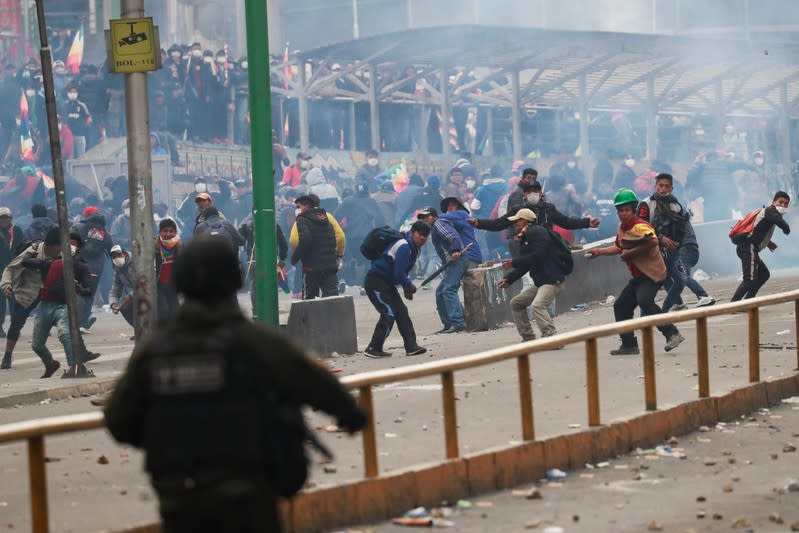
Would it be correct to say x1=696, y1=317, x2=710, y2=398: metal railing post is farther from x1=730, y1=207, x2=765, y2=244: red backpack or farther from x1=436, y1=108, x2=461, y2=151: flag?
x1=436, y1=108, x2=461, y2=151: flag

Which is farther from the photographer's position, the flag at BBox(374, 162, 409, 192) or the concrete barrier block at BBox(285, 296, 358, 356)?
the flag at BBox(374, 162, 409, 192)

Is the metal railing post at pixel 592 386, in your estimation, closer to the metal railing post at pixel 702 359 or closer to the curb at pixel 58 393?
the metal railing post at pixel 702 359

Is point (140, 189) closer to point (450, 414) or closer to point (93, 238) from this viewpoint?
point (450, 414)

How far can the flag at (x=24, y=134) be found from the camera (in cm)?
2450

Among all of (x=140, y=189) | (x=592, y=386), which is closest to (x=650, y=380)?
(x=592, y=386)

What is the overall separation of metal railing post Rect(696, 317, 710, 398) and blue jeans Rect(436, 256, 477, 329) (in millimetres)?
7547

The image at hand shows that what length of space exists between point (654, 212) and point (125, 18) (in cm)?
636

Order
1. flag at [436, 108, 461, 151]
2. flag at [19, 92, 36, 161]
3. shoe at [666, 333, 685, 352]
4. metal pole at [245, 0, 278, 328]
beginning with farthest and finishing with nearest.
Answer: flag at [436, 108, 461, 151], flag at [19, 92, 36, 161], metal pole at [245, 0, 278, 328], shoe at [666, 333, 685, 352]

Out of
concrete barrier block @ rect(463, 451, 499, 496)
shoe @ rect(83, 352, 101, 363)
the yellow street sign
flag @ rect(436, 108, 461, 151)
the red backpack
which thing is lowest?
shoe @ rect(83, 352, 101, 363)

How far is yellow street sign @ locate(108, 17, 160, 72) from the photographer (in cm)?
1231

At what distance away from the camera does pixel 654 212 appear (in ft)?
55.4

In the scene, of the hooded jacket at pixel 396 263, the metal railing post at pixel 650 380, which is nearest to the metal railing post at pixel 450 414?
the metal railing post at pixel 650 380

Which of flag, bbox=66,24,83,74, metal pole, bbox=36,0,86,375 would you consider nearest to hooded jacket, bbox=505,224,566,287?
metal pole, bbox=36,0,86,375

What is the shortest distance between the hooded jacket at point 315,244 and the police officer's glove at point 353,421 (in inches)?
529
